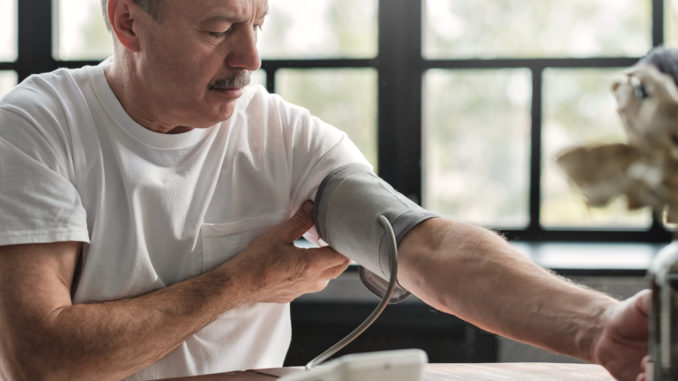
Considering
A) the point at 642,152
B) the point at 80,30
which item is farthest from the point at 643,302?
the point at 80,30

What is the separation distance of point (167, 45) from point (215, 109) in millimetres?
161

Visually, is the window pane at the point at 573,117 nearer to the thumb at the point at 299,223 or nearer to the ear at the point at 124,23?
the thumb at the point at 299,223

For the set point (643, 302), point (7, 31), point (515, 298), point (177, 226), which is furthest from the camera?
point (7, 31)

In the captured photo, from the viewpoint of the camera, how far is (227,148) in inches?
68.6

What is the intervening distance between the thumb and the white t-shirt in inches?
2.0

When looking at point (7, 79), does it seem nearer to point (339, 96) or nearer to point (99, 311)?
point (339, 96)

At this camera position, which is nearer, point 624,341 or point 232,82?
point 624,341

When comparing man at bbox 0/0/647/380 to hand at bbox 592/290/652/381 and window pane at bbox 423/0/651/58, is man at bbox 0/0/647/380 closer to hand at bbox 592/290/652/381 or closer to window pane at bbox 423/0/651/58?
hand at bbox 592/290/652/381

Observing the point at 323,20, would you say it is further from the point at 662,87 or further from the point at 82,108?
the point at 662,87

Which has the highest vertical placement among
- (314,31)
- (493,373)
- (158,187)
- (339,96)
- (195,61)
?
(314,31)

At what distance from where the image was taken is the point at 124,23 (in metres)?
1.67

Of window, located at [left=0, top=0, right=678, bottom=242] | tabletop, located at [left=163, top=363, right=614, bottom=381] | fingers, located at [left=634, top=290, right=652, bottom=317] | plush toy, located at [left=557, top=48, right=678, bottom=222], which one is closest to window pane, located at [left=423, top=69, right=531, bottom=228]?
window, located at [left=0, top=0, right=678, bottom=242]

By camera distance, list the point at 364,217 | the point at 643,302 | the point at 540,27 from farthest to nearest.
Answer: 1. the point at 540,27
2. the point at 364,217
3. the point at 643,302

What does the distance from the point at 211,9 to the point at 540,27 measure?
5.60 ft
